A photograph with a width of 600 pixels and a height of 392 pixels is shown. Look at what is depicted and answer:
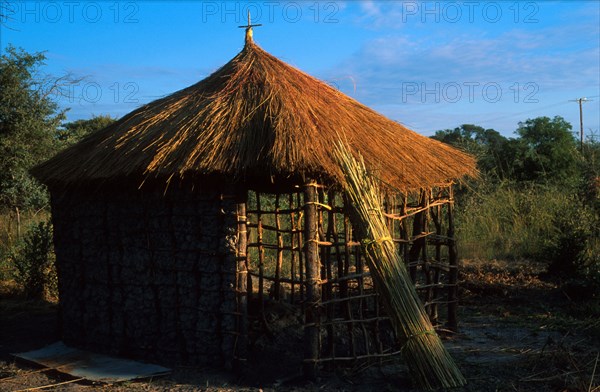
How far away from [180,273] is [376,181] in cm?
197

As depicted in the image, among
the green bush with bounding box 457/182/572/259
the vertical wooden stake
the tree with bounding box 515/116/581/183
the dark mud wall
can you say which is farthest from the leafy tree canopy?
the dark mud wall

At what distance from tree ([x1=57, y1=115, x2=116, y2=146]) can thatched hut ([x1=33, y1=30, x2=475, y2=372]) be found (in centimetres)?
331

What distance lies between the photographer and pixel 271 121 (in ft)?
17.7

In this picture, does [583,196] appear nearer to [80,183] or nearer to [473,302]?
[473,302]

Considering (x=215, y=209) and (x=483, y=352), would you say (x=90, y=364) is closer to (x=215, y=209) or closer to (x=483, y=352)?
(x=215, y=209)

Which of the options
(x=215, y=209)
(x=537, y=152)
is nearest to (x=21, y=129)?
(x=215, y=209)

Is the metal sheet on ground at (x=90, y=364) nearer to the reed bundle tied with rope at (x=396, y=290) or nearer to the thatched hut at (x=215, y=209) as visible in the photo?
the thatched hut at (x=215, y=209)

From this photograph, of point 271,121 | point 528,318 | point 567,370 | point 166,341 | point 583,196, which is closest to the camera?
point 567,370

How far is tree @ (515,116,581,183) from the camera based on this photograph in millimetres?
17297

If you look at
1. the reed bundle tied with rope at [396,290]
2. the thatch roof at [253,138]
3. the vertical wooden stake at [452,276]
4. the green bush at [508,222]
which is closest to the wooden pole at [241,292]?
the thatch roof at [253,138]

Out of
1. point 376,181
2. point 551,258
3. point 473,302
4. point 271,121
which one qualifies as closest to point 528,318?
point 473,302

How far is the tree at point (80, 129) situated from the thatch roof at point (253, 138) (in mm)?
3210

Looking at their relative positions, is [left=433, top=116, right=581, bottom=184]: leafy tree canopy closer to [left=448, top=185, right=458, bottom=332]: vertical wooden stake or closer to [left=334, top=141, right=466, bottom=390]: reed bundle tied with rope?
[left=448, top=185, right=458, bottom=332]: vertical wooden stake

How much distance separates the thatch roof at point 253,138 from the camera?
5.16 m
